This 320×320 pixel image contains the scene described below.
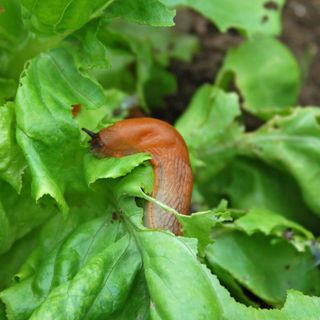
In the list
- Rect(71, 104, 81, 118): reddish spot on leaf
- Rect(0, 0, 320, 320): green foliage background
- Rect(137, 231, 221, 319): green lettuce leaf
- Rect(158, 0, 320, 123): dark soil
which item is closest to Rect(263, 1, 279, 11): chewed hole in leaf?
Rect(158, 0, 320, 123): dark soil

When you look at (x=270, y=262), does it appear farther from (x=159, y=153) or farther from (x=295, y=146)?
(x=159, y=153)

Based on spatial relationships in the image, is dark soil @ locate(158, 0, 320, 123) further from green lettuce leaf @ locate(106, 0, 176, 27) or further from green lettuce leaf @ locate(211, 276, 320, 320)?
green lettuce leaf @ locate(211, 276, 320, 320)

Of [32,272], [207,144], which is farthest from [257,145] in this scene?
[32,272]

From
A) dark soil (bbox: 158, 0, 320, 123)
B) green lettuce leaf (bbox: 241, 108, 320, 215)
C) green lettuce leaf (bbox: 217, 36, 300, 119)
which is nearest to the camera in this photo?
green lettuce leaf (bbox: 241, 108, 320, 215)

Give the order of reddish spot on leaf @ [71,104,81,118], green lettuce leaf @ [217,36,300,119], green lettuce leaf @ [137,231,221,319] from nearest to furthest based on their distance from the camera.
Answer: green lettuce leaf @ [137,231,221,319], reddish spot on leaf @ [71,104,81,118], green lettuce leaf @ [217,36,300,119]

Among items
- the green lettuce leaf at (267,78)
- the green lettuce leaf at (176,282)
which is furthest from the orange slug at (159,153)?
the green lettuce leaf at (267,78)

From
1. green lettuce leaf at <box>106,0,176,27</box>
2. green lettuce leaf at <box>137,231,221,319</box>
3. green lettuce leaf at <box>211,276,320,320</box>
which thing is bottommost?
green lettuce leaf at <box>211,276,320,320</box>

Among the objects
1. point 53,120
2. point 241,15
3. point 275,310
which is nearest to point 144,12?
point 53,120
